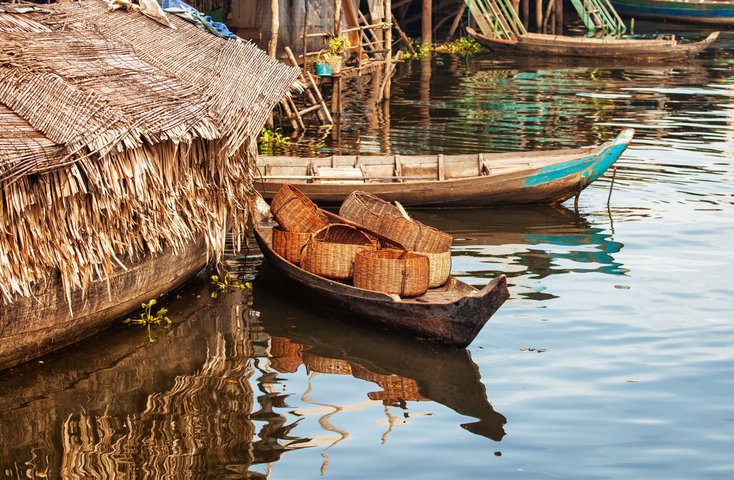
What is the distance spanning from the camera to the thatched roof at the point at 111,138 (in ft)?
24.5

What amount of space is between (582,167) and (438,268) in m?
4.51

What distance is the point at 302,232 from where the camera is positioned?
10.3 m

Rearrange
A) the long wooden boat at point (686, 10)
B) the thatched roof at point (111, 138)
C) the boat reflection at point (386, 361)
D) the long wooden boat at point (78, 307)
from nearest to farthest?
the thatched roof at point (111, 138) → the long wooden boat at point (78, 307) → the boat reflection at point (386, 361) → the long wooden boat at point (686, 10)

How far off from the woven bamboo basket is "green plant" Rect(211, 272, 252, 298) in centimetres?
216

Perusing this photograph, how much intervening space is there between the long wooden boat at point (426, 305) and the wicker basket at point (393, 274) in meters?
0.11

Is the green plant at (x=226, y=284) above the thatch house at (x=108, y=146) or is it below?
below

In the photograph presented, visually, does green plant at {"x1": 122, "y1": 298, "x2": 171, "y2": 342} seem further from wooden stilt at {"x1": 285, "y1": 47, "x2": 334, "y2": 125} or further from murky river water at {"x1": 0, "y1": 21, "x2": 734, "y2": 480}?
wooden stilt at {"x1": 285, "y1": 47, "x2": 334, "y2": 125}

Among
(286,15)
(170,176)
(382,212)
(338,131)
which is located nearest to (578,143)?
(338,131)

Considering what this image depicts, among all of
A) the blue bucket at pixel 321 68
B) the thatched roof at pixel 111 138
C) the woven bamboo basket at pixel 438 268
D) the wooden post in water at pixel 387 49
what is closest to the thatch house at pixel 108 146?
the thatched roof at pixel 111 138

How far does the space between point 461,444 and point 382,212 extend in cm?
428

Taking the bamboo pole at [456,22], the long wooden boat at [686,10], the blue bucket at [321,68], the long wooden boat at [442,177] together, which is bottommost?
the long wooden boat at [442,177]

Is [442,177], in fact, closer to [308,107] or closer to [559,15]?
[308,107]

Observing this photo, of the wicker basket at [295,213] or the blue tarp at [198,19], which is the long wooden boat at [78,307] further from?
the blue tarp at [198,19]

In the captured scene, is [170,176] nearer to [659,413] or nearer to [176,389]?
[176,389]
